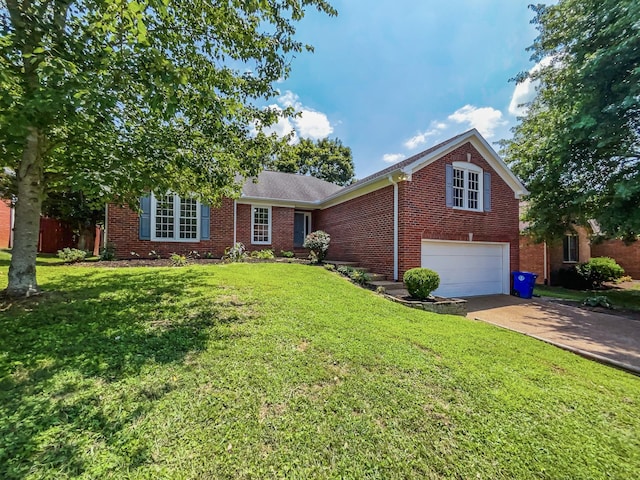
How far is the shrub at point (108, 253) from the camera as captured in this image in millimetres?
10531

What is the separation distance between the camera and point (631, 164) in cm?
930

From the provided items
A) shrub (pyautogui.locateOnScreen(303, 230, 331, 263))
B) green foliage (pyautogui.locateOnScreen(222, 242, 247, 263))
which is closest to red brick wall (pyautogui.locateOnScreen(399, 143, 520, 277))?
shrub (pyautogui.locateOnScreen(303, 230, 331, 263))

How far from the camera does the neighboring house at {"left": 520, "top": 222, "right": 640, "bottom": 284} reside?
55.0 feet

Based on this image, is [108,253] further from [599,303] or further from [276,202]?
[599,303]

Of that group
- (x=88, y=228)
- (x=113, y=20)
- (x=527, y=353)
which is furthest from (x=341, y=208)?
(x=88, y=228)

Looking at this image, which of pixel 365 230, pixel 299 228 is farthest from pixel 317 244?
pixel 299 228

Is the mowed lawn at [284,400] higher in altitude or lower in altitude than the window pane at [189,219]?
lower

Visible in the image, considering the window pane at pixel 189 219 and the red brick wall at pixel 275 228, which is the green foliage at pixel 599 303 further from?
the window pane at pixel 189 219

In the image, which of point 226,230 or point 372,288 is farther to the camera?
point 226,230

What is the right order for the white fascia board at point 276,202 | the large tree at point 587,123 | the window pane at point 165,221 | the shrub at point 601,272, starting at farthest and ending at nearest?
the shrub at point 601,272 → the white fascia board at point 276,202 → the window pane at point 165,221 → the large tree at point 587,123

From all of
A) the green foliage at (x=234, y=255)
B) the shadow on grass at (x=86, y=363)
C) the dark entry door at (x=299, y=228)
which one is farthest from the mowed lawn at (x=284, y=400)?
the dark entry door at (x=299, y=228)

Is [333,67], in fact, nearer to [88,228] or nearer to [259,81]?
[259,81]

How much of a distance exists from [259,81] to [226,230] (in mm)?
8050

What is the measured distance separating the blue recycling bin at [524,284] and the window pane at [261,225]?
1063cm
